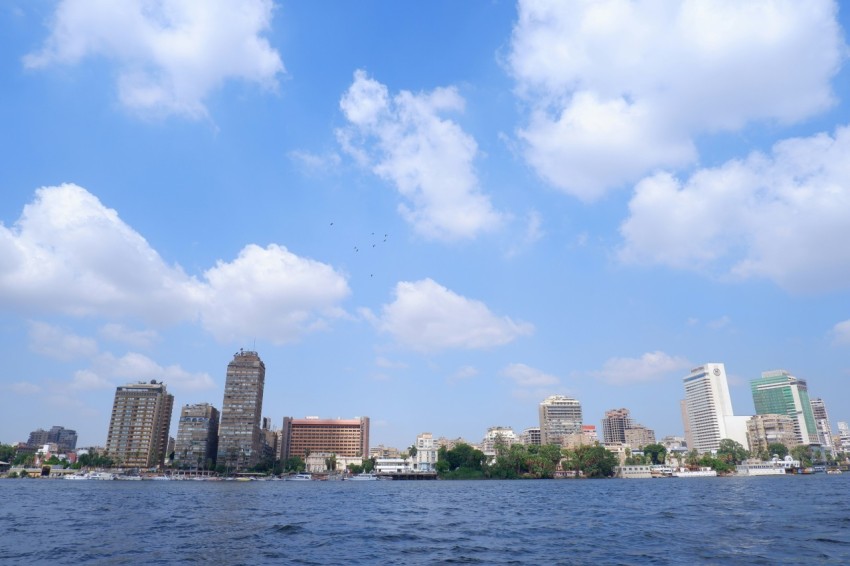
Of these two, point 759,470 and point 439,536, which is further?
point 759,470

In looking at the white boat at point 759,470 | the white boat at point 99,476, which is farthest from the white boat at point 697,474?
the white boat at point 99,476

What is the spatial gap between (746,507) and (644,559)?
34438mm

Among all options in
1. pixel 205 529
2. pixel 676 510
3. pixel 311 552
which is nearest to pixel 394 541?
pixel 311 552

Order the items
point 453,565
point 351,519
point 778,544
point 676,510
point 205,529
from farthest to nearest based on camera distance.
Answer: point 676,510 → point 351,519 → point 205,529 → point 778,544 → point 453,565

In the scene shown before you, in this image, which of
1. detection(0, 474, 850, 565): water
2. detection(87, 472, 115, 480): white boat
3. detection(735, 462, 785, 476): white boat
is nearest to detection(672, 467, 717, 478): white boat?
detection(735, 462, 785, 476): white boat

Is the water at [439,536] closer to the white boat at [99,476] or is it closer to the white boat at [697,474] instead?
the white boat at [697,474]

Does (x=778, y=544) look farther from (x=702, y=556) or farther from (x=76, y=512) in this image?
(x=76, y=512)

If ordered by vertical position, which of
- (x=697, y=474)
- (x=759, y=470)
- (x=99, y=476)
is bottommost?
(x=697, y=474)

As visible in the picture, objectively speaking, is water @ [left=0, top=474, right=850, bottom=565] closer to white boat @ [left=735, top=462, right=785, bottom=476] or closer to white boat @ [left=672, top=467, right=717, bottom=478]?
white boat @ [left=672, top=467, right=717, bottom=478]

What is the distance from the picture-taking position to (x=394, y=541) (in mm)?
34750

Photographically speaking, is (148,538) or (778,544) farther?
(148,538)

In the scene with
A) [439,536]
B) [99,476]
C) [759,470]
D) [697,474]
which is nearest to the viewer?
[439,536]

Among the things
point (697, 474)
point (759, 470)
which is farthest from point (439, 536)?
point (759, 470)

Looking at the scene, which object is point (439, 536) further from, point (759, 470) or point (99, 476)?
point (759, 470)
